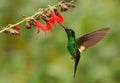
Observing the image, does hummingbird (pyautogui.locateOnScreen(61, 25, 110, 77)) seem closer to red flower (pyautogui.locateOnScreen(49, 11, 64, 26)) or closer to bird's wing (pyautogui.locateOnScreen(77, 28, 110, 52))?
bird's wing (pyautogui.locateOnScreen(77, 28, 110, 52))

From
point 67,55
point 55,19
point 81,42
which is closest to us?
point 55,19

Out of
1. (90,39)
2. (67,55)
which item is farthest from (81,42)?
(67,55)

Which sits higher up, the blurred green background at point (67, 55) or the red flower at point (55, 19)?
the red flower at point (55, 19)

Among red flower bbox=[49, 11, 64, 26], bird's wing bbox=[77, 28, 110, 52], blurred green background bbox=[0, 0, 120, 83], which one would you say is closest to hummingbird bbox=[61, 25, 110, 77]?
bird's wing bbox=[77, 28, 110, 52]

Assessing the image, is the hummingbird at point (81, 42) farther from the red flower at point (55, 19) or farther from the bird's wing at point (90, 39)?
the red flower at point (55, 19)

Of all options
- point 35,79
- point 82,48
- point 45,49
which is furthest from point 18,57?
point 82,48

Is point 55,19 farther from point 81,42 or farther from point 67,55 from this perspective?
point 67,55

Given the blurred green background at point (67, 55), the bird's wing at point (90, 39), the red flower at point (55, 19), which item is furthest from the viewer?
the blurred green background at point (67, 55)

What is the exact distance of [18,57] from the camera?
5906 millimetres

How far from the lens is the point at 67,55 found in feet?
18.3

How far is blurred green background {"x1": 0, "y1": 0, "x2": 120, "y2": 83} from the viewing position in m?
5.43

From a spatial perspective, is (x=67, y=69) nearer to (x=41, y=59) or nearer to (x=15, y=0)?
(x=41, y=59)

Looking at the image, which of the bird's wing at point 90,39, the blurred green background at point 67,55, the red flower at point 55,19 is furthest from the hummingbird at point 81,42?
the blurred green background at point 67,55

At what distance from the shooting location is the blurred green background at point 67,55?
5.43 m
